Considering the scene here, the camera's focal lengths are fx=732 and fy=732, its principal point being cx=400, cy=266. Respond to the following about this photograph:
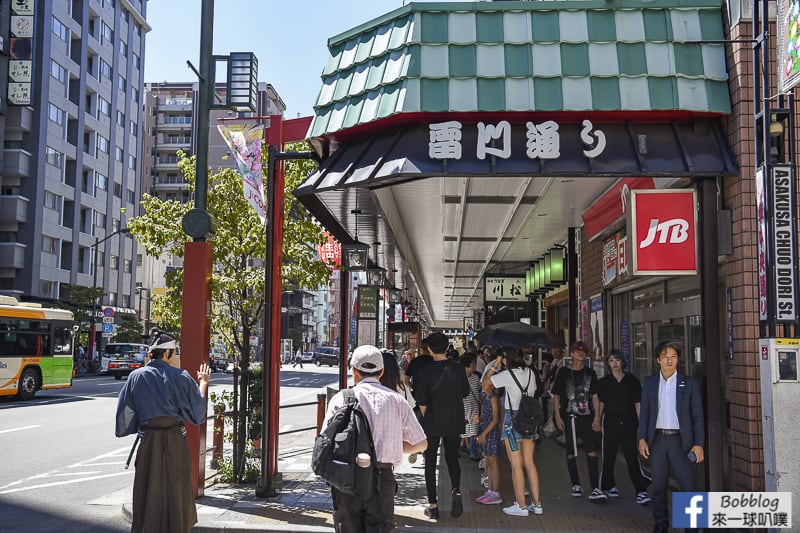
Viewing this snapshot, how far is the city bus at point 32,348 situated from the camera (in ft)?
76.1

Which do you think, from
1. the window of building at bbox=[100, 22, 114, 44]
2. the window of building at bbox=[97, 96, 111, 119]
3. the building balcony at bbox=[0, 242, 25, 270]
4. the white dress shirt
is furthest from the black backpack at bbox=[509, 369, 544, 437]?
the window of building at bbox=[100, 22, 114, 44]

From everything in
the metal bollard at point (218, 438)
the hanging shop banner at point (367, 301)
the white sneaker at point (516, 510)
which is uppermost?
the hanging shop banner at point (367, 301)

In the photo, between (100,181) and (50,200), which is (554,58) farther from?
(100,181)

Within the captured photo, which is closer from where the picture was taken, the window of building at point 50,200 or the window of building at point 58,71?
the window of building at point 58,71

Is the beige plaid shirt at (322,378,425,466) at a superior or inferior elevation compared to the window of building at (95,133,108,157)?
inferior

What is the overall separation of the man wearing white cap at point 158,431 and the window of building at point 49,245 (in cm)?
4794

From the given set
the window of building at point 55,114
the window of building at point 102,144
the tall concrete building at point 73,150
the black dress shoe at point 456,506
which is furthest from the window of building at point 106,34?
the black dress shoe at point 456,506

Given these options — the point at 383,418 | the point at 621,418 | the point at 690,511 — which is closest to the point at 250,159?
the point at 383,418

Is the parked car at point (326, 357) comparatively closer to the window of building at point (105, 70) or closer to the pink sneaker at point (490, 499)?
the window of building at point (105, 70)

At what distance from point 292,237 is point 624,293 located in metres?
5.58

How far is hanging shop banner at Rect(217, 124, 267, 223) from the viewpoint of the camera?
9469 mm

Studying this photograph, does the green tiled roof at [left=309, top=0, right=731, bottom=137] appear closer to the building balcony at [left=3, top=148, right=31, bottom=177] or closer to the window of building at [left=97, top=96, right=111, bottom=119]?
the building balcony at [left=3, top=148, right=31, bottom=177]

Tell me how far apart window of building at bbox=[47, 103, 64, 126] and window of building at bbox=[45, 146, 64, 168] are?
2.06 meters

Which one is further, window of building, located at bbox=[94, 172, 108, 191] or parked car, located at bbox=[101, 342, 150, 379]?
window of building, located at bbox=[94, 172, 108, 191]
